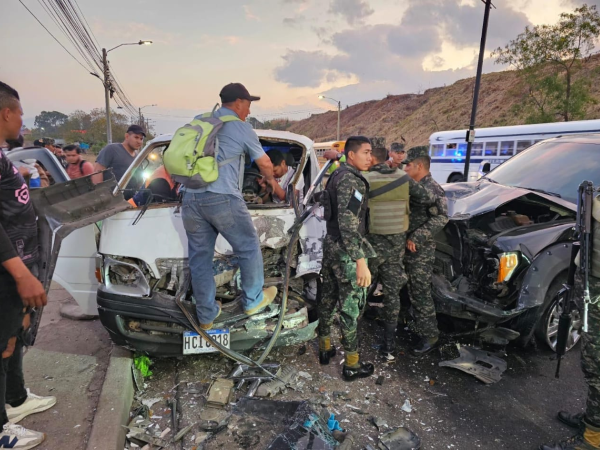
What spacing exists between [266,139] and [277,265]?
1413 millimetres

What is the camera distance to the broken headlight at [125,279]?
289 cm

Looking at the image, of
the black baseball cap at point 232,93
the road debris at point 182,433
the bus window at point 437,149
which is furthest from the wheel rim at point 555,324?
the bus window at point 437,149

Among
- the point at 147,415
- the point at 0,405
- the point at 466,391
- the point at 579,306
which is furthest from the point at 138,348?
the point at 579,306

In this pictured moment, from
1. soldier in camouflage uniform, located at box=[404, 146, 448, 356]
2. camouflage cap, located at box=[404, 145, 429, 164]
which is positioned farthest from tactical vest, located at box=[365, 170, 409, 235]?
camouflage cap, located at box=[404, 145, 429, 164]

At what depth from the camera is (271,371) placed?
126 inches

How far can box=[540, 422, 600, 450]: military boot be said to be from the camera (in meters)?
2.35

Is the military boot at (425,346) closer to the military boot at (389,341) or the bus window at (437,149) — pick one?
the military boot at (389,341)

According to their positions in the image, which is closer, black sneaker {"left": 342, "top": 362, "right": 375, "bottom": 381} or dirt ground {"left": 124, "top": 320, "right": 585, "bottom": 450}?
dirt ground {"left": 124, "top": 320, "right": 585, "bottom": 450}

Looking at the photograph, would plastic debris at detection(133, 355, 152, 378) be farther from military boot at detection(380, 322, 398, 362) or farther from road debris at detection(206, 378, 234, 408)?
military boot at detection(380, 322, 398, 362)

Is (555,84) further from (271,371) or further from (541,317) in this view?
(271,371)

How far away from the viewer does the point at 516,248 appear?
3.24 m

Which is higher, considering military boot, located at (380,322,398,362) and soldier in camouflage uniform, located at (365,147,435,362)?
soldier in camouflage uniform, located at (365,147,435,362)

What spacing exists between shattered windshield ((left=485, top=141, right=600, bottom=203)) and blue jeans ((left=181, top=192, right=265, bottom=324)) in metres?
3.30

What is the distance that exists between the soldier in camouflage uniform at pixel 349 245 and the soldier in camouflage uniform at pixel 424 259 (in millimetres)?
587
